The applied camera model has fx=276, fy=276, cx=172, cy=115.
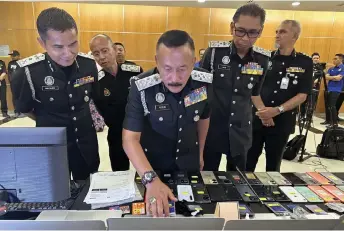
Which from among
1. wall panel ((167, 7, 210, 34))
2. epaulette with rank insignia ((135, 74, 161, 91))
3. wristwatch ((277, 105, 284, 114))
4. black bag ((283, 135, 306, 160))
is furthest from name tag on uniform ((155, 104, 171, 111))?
wall panel ((167, 7, 210, 34))

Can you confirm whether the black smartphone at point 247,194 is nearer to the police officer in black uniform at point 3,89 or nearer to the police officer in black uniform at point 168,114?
the police officer in black uniform at point 168,114

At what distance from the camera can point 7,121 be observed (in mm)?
5871

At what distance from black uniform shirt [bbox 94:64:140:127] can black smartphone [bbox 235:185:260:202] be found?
114 centimetres

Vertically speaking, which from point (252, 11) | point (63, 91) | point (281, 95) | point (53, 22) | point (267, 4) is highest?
point (267, 4)

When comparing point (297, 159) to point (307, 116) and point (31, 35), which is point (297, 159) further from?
point (31, 35)

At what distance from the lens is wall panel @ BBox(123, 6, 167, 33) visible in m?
7.04

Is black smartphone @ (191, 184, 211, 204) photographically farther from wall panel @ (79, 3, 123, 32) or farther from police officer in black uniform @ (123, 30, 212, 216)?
wall panel @ (79, 3, 123, 32)

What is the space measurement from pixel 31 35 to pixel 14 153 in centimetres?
699

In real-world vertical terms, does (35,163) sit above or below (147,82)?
below

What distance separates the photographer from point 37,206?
1095 mm

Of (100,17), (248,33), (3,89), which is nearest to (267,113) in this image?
(248,33)

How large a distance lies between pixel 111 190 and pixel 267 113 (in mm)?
1563

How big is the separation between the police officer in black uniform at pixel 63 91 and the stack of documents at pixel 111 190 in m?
0.39

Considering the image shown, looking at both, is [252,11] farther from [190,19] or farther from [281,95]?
[190,19]
